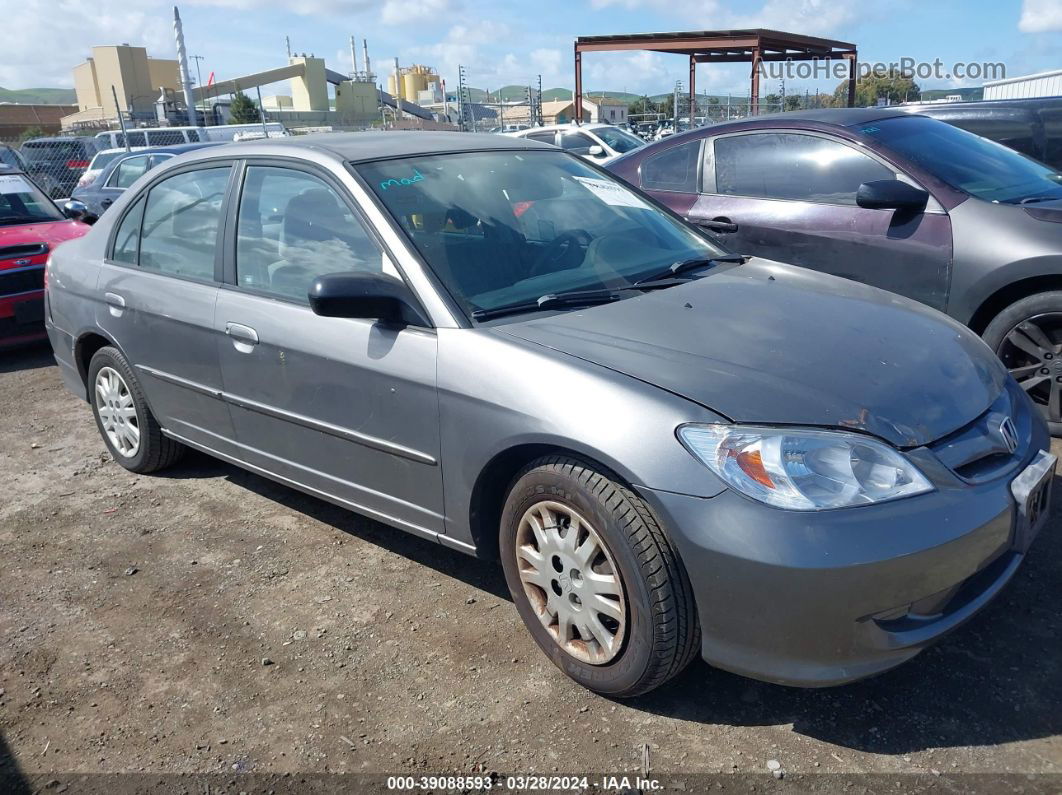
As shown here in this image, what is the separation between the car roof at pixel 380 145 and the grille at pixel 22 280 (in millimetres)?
3960

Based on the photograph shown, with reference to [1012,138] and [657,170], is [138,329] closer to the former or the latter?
[657,170]

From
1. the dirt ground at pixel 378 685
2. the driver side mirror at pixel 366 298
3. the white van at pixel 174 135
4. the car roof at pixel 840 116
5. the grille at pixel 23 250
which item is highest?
the white van at pixel 174 135

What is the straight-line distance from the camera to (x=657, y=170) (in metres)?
5.96

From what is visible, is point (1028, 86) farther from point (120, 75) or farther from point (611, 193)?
point (120, 75)

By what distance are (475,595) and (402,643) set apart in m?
0.38

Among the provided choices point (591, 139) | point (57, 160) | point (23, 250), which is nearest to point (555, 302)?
point (23, 250)

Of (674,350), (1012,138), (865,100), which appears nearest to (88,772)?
(674,350)

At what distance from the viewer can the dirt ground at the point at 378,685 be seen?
2514 millimetres

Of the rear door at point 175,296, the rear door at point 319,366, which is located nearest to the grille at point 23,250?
the rear door at point 175,296

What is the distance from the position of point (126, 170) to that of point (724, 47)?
13.7 m

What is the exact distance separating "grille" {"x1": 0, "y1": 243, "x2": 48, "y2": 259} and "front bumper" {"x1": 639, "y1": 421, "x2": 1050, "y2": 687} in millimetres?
6513

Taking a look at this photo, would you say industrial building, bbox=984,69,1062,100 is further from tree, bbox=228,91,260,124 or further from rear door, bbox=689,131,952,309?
tree, bbox=228,91,260,124

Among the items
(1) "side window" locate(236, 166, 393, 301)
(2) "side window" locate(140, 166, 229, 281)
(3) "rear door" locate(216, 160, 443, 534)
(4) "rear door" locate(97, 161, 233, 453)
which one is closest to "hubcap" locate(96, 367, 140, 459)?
(4) "rear door" locate(97, 161, 233, 453)

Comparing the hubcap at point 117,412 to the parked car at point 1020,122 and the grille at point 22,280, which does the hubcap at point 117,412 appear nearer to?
the grille at point 22,280
